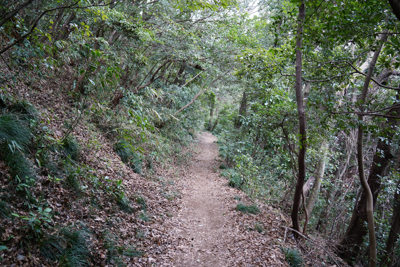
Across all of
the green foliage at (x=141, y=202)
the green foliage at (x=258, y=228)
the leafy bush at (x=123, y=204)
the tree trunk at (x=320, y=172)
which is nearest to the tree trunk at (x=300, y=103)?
the green foliage at (x=258, y=228)

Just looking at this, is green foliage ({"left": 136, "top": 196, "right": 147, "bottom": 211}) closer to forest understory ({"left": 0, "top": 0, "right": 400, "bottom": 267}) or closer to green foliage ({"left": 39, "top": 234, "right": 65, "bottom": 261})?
forest understory ({"left": 0, "top": 0, "right": 400, "bottom": 267})

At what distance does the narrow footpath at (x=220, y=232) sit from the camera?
545 centimetres

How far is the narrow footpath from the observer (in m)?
5.45

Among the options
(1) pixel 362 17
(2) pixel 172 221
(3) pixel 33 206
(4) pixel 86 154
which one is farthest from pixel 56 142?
(1) pixel 362 17

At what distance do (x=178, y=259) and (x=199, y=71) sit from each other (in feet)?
39.2

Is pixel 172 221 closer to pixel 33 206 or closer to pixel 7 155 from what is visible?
pixel 33 206

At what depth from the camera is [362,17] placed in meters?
4.67

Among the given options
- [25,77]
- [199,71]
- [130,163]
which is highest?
[199,71]

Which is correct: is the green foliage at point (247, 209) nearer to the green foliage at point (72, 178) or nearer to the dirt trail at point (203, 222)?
the dirt trail at point (203, 222)

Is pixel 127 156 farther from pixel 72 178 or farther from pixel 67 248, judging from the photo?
pixel 67 248

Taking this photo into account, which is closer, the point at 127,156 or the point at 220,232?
the point at 220,232

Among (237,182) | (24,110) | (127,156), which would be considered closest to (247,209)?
(237,182)

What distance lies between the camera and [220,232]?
6.90m

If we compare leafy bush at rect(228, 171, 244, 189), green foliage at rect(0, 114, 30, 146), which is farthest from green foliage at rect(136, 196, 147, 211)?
leafy bush at rect(228, 171, 244, 189)
